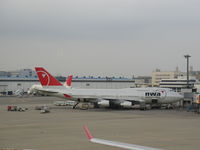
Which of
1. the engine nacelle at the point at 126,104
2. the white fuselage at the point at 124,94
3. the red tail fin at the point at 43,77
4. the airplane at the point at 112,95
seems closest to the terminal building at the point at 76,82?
the red tail fin at the point at 43,77

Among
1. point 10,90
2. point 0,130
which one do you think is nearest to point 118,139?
point 0,130

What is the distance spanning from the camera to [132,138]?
24266mm

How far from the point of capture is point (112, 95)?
2210 inches

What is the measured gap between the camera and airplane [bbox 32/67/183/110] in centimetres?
5475

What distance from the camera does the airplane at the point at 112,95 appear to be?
180 feet

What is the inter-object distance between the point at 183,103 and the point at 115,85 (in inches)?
4066

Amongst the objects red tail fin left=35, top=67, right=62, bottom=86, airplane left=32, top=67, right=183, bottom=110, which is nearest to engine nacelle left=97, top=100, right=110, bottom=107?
airplane left=32, top=67, right=183, bottom=110

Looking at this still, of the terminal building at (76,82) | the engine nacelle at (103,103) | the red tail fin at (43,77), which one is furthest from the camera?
the terminal building at (76,82)

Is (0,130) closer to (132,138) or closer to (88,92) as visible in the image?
(132,138)

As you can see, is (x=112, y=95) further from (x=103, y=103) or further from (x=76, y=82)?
(x=76, y=82)

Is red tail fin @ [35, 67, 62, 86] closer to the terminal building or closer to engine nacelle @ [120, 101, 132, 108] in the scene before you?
engine nacelle @ [120, 101, 132, 108]

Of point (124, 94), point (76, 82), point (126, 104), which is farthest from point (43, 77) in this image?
point (76, 82)

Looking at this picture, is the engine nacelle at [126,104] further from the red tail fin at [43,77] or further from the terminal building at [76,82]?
the terminal building at [76,82]

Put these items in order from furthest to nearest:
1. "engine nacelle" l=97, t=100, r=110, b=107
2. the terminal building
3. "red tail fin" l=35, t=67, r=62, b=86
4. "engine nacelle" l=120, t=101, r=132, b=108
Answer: the terminal building
"red tail fin" l=35, t=67, r=62, b=86
"engine nacelle" l=97, t=100, r=110, b=107
"engine nacelle" l=120, t=101, r=132, b=108
